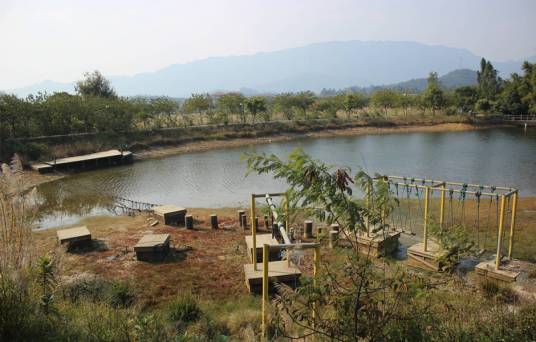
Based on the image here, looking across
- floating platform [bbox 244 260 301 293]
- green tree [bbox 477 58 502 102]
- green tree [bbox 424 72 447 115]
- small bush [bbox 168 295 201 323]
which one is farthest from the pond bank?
small bush [bbox 168 295 201 323]

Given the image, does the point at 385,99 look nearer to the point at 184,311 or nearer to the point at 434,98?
the point at 434,98

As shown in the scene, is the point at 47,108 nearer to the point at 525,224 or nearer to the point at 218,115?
the point at 218,115

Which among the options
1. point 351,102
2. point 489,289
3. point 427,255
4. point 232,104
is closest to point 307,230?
point 427,255

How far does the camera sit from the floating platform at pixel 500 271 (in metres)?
Answer: 9.17

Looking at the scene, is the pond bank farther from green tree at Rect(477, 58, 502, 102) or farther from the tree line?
green tree at Rect(477, 58, 502, 102)

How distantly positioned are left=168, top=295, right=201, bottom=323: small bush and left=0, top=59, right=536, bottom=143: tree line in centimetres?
3222

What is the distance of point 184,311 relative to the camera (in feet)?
24.1

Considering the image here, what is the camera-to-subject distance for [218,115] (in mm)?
50531

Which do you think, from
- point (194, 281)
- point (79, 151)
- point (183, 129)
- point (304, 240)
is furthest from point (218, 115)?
point (194, 281)

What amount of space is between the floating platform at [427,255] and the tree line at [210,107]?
3403 cm

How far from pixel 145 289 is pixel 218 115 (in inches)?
1678

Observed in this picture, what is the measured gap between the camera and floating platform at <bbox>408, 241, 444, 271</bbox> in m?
10.3

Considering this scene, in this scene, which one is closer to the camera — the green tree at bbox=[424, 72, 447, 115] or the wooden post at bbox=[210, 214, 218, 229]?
the wooden post at bbox=[210, 214, 218, 229]

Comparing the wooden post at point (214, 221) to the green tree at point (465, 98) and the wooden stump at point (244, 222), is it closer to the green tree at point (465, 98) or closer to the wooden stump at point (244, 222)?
the wooden stump at point (244, 222)
